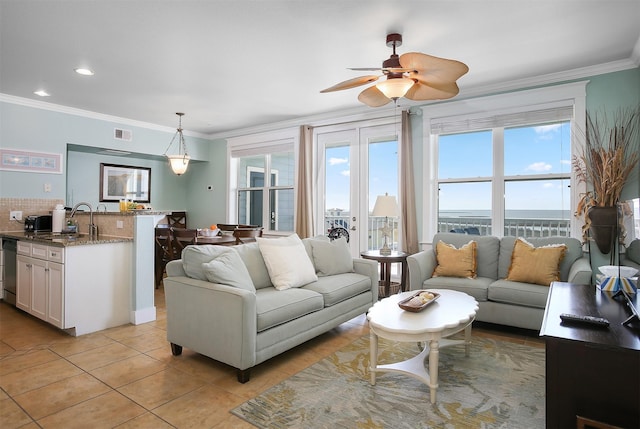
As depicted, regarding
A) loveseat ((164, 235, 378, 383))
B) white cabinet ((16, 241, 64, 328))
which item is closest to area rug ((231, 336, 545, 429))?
loveseat ((164, 235, 378, 383))

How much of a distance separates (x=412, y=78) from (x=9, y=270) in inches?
196

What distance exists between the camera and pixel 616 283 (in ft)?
8.10

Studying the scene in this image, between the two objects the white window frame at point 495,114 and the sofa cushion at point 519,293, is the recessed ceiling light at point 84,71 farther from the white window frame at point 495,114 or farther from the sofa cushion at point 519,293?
the sofa cushion at point 519,293

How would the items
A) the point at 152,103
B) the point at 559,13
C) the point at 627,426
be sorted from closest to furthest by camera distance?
the point at 627,426 → the point at 559,13 → the point at 152,103

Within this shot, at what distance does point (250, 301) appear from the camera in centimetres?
250

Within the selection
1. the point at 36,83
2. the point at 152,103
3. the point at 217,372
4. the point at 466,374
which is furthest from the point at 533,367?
the point at 36,83

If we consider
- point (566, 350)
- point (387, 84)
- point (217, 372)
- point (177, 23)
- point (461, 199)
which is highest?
point (177, 23)

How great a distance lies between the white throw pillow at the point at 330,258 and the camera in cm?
390

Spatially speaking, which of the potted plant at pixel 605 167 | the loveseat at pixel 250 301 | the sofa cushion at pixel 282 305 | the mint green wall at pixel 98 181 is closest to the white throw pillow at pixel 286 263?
the loveseat at pixel 250 301

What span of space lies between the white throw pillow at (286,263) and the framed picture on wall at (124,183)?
14.7 feet

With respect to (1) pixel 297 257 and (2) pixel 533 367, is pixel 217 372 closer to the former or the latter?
(1) pixel 297 257

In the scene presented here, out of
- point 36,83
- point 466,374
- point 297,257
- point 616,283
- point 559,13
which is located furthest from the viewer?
point 36,83

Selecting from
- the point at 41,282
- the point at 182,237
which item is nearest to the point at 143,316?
the point at 41,282

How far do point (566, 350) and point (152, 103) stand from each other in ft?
17.9
